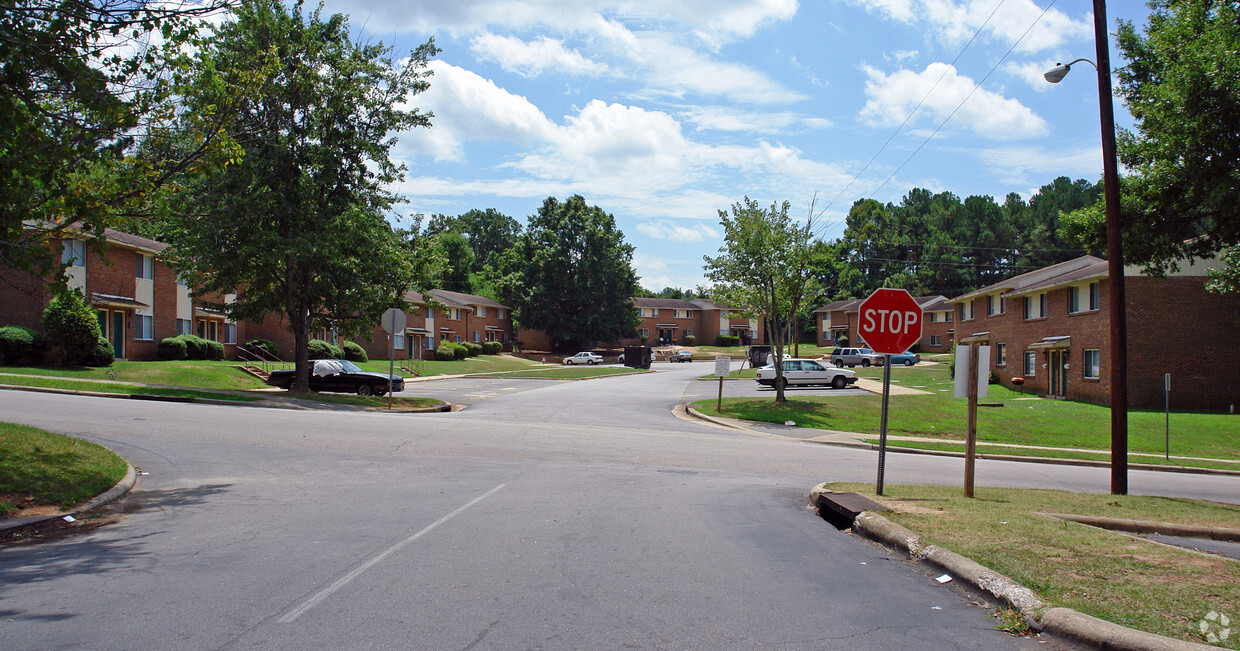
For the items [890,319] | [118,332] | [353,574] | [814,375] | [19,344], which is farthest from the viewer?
[814,375]

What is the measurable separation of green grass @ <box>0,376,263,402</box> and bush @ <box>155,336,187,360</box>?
42.2 ft

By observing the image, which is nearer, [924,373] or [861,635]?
[861,635]

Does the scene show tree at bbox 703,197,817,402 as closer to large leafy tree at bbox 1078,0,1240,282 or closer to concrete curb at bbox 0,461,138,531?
large leafy tree at bbox 1078,0,1240,282

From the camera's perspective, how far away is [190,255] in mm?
25625

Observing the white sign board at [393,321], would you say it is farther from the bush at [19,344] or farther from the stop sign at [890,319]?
the stop sign at [890,319]

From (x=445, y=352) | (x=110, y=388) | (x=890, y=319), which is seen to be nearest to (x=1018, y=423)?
(x=890, y=319)

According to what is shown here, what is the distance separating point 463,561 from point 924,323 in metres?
87.4

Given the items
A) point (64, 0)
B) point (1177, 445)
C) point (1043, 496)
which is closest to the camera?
point (64, 0)

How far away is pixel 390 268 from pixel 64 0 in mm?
19473

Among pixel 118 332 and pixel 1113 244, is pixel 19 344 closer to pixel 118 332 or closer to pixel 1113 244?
pixel 118 332

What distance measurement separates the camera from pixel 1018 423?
82.9 ft

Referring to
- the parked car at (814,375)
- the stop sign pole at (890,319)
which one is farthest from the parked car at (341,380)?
the stop sign pole at (890,319)

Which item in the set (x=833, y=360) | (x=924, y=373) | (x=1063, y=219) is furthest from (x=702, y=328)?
(x=1063, y=219)

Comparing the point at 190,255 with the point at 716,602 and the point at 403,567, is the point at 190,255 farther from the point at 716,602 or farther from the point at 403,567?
the point at 716,602
